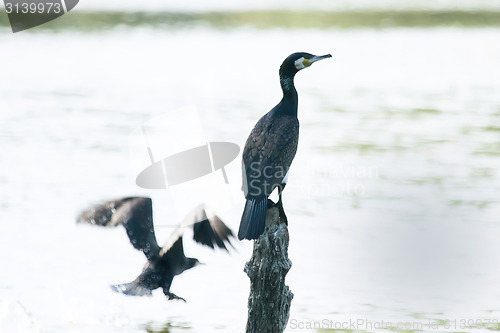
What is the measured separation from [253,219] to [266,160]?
1.56 feet

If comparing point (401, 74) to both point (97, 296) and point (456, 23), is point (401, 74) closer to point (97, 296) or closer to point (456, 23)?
point (456, 23)

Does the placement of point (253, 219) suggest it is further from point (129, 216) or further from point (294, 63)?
point (294, 63)

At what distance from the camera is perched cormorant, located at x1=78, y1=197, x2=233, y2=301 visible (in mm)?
3730

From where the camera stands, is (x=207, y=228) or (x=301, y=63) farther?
(x=301, y=63)

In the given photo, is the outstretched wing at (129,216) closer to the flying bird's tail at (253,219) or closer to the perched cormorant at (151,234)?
the perched cormorant at (151,234)

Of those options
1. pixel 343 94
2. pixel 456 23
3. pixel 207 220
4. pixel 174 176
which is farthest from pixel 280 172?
pixel 456 23

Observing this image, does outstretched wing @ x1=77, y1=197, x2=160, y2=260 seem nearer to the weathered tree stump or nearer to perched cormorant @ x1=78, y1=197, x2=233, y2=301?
perched cormorant @ x1=78, y1=197, x2=233, y2=301

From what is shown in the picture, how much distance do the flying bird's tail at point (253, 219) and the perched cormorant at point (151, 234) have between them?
0.25 meters

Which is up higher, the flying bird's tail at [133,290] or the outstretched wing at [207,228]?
the outstretched wing at [207,228]

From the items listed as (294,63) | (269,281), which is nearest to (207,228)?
(269,281)

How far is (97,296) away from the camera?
4477 mm

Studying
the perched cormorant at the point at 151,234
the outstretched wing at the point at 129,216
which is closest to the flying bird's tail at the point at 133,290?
the perched cormorant at the point at 151,234

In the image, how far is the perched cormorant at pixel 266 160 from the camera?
3.45m

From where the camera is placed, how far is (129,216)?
3906 millimetres
